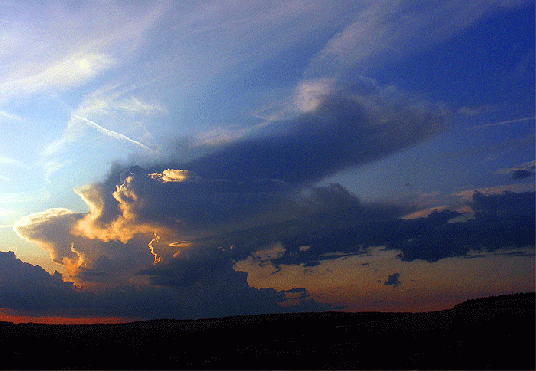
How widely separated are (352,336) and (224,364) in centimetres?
1128

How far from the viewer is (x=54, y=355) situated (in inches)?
1432

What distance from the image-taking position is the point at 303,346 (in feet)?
112

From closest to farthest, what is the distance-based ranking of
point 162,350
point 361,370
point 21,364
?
1. point 361,370
2. point 21,364
3. point 162,350

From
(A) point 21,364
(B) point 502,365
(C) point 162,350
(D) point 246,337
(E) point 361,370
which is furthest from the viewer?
(D) point 246,337

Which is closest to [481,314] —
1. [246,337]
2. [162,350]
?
[246,337]

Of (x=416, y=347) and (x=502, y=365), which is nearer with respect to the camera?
(x=502, y=365)

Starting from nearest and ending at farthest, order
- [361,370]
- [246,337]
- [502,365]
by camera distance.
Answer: [502,365], [361,370], [246,337]

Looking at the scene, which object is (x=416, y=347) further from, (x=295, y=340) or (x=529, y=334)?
(x=295, y=340)

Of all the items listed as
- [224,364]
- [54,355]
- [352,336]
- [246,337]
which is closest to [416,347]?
[352,336]

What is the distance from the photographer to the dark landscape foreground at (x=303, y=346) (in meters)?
27.0

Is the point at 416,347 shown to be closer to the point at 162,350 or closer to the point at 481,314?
the point at 481,314

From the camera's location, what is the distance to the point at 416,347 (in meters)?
29.6

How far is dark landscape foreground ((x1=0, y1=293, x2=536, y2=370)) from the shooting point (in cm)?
2701

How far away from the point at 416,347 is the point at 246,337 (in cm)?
1675
